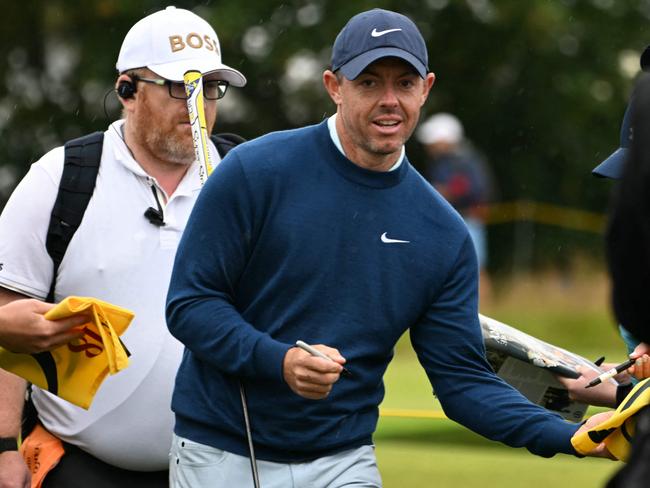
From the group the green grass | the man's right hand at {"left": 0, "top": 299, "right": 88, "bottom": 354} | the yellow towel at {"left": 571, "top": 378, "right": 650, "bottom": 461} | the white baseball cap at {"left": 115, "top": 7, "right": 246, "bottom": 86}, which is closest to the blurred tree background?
the green grass

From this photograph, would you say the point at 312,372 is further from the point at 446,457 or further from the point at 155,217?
the point at 446,457

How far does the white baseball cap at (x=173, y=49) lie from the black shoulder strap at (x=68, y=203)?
0.54 meters

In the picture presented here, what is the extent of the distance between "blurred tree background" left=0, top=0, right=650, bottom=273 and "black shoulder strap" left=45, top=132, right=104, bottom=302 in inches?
710

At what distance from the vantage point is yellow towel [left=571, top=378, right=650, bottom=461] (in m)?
4.58

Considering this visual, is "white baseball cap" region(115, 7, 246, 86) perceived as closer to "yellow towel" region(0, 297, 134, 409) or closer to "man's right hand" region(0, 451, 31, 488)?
"yellow towel" region(0, 297, 134, 409)

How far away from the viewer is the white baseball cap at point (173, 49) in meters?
6.05

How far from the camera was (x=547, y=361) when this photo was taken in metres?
5.68

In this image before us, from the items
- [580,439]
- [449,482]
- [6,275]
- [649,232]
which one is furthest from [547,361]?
[449,482]

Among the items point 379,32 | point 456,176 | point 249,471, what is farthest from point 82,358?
point 456,176

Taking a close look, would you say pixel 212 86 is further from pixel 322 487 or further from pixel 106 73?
pixel 106 73

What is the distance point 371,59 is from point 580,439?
1.37 m

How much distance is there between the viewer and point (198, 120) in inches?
226

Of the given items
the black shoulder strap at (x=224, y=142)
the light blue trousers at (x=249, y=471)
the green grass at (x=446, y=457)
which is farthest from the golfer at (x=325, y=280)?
the green grass at (x=446, y=457)

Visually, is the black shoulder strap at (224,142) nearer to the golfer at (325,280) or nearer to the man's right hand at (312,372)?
the golfer at (325,280)
